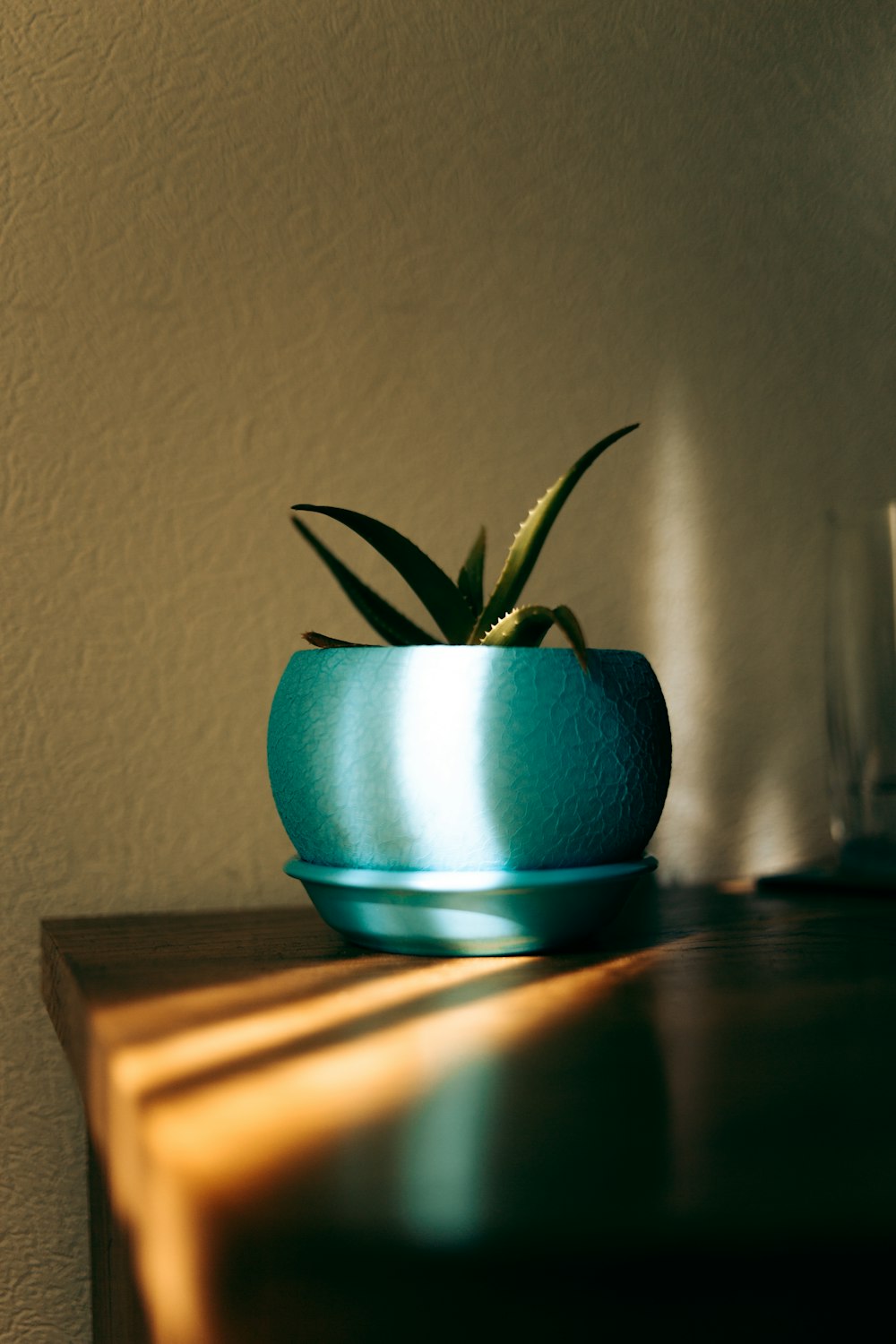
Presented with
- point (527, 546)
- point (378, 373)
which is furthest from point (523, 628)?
point (378, 373)

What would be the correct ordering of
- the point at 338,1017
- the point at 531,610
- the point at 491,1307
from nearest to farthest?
the point at 491,1307 < the point at 338,1017 < the point at 531,610

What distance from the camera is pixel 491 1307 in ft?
0.77

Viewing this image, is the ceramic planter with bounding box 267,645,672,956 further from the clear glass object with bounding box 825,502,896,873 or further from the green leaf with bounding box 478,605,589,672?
the clear glass object with bounding box 825,502,896,873

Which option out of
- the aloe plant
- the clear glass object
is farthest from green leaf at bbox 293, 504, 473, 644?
the clear glass object

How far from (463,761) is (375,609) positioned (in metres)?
0.12

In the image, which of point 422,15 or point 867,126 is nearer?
point 422,15

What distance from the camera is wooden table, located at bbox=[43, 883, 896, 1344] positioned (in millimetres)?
239

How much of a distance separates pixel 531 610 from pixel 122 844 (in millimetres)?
330

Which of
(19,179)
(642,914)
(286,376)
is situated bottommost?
(642,914)

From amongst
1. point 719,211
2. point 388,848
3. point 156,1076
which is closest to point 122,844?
point 388,848

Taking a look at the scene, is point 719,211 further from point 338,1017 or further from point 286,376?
point 338,1017

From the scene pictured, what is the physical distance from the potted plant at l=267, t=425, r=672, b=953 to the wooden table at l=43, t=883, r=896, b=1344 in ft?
0.10

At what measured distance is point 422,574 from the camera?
1.94 ft

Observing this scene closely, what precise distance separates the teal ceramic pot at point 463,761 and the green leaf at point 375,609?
46mm
